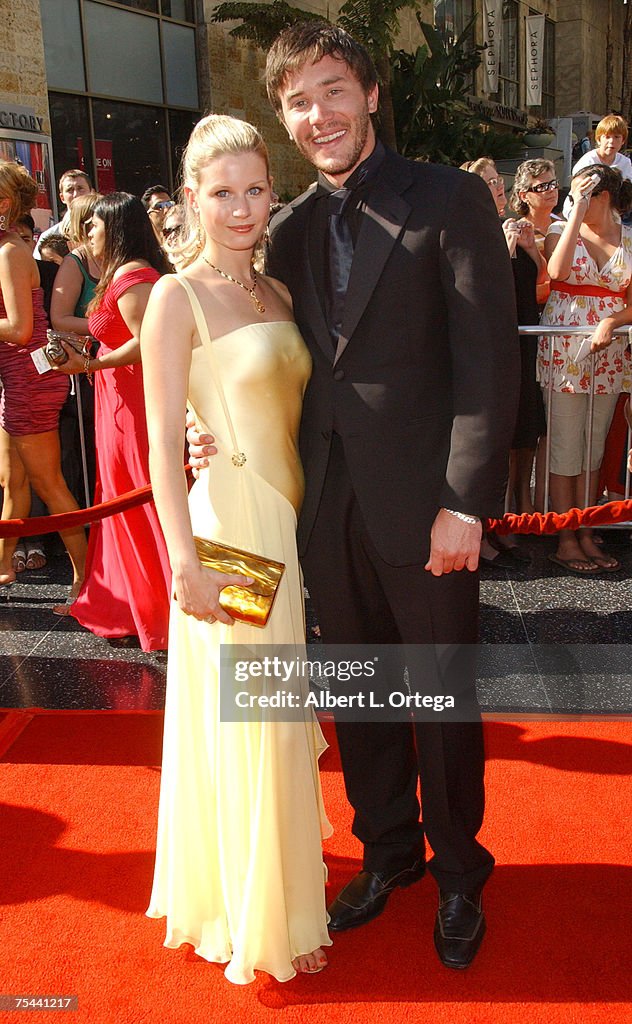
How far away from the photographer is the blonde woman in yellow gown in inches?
81.4

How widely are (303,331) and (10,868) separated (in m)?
1.80

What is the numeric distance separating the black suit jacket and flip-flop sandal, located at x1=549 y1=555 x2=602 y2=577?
3195 millimetres

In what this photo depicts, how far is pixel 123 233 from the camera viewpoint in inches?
153

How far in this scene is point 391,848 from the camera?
101 inches

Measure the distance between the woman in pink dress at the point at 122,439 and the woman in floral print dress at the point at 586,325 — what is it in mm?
2330

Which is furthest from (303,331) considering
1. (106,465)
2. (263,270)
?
(106,465)

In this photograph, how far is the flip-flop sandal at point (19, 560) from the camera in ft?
18.2

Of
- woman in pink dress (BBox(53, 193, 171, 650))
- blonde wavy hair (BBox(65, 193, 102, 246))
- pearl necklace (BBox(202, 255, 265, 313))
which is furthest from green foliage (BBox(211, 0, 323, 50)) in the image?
pearl necklace (BBox(202, 255, 265, 313))

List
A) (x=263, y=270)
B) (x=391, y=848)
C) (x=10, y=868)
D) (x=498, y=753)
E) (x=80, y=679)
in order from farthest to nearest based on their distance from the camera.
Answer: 1. (x=80, y=679)
2. (x=498, y=753)
3. (x=10, y=868)
4. (x=391, y=848)
5. (x=263, y=270)

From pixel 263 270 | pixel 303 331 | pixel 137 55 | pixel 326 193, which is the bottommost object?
pixel 303 331

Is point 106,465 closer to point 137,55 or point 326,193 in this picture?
point 326,193

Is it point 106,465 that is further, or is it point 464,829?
point 106,465

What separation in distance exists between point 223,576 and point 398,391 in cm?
59

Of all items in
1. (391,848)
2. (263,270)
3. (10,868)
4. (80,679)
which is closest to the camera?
(263,270)
